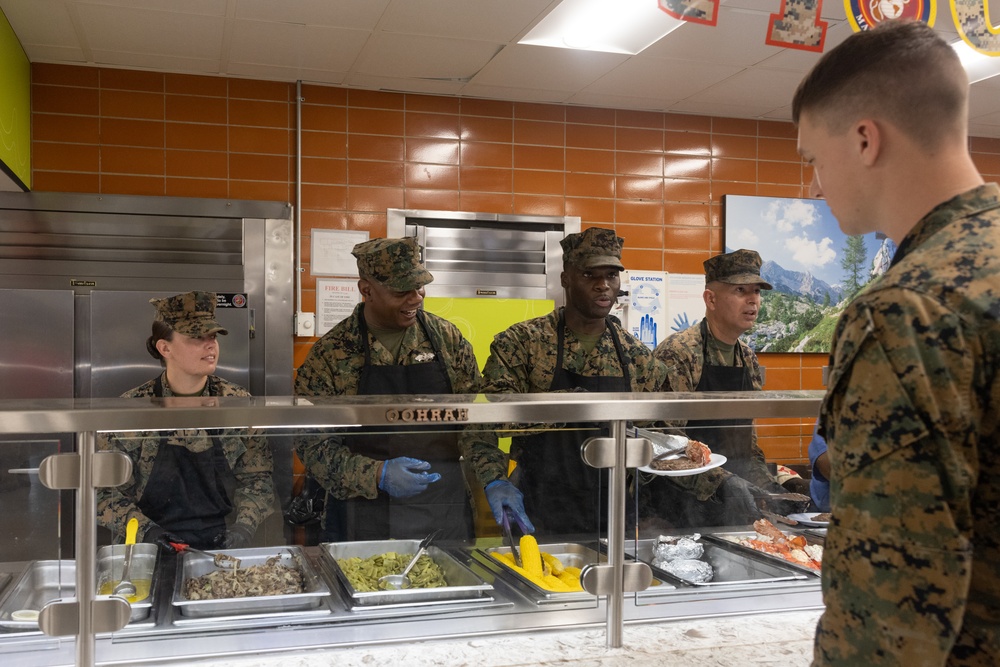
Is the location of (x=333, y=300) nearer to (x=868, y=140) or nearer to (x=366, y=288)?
(x=366, y=288)

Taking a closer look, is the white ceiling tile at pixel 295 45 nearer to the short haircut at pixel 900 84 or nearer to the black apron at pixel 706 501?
the black apron at pixel 706 501

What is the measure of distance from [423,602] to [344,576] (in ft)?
0.57

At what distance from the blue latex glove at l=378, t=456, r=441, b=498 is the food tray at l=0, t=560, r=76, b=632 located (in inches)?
24.1

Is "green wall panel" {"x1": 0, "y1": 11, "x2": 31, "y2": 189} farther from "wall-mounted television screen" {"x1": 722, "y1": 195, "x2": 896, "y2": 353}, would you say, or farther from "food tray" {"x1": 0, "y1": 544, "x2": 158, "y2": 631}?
"wall-mounted television screen" {"x1": 722, "y1": 195, "x2": 896, "y2": 353}

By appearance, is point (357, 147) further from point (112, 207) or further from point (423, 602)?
point (423, 602)

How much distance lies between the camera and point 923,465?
90 cm

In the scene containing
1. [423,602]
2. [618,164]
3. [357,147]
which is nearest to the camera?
[423,602]

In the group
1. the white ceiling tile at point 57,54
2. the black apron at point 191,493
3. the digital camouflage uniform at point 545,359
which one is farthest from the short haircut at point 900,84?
the white ceiling tile at point 57,54

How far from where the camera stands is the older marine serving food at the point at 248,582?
5.66 ft

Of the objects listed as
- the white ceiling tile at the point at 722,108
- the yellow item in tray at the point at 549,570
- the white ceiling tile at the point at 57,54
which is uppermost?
the white ceiling tile at the point at 722,108

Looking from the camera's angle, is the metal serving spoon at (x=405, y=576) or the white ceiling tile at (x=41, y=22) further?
the white ceiling tile at (x=41, y=22)

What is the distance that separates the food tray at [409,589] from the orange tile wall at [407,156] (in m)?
3.24

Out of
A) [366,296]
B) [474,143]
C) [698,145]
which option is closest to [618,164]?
[698,145]

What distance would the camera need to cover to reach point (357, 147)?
16.6 feet
